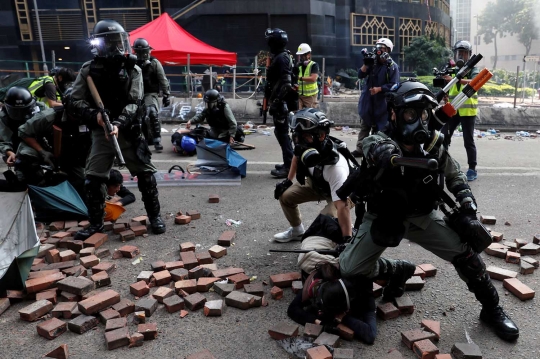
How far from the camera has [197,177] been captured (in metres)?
6.64

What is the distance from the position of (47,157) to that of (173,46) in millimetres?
8755

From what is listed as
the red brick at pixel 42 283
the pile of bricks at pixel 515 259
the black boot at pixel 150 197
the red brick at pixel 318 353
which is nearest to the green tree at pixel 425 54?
the pile of bricks at pixel 515 259

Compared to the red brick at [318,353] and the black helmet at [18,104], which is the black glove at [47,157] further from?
the red brick at [318,353]

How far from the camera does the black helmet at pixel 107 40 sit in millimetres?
4148

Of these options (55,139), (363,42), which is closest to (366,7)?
(363,42)

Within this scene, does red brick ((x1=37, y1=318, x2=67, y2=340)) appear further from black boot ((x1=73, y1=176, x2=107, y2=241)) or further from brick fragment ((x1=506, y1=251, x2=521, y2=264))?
brick fragment ((x1=506, y1=251, x2=521, y2=264))

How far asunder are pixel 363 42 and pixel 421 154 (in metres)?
25.1

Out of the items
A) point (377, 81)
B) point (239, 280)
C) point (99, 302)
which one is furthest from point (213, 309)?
point (377, 81)

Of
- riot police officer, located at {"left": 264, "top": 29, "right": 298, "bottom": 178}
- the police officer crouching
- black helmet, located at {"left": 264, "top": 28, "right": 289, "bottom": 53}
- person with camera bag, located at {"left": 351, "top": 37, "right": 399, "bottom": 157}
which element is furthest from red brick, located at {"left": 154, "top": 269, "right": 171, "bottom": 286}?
the police officer crouching

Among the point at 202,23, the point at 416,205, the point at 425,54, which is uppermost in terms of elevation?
the point at 202,23

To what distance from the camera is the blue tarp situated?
478 centimetres

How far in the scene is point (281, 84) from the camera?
6.27 meters

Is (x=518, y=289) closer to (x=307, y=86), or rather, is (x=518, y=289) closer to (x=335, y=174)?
(x=335, y=174)

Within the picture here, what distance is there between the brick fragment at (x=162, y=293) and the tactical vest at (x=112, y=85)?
1955mm
